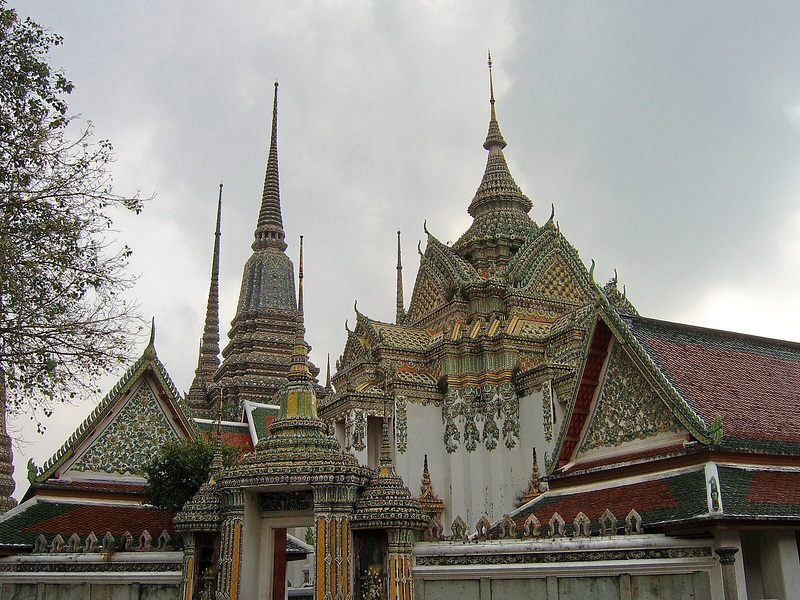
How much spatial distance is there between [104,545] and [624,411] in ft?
25.5

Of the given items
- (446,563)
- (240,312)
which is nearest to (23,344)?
(446,563)

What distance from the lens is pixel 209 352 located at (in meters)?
40.9

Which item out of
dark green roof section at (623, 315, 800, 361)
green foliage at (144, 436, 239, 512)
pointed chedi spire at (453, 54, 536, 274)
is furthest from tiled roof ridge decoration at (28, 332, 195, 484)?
pointed chedi spire at (453, 54, 536, 274)

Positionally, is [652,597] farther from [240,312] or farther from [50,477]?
[240,312]

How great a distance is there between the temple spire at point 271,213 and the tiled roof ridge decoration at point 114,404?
20.9 meters

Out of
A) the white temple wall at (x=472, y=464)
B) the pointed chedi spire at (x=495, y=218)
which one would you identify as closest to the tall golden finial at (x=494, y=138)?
the pointed chedi spire at (x=495, y=218)

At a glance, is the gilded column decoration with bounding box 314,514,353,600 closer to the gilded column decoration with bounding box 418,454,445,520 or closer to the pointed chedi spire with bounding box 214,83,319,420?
the gilded column decoration with bounding box 418,454,445,520

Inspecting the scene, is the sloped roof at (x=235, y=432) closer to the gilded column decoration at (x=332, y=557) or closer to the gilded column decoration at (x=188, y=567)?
the gilded column decoration at (x=188, y=567)

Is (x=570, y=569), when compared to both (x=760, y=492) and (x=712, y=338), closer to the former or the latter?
(x=760, y=492)

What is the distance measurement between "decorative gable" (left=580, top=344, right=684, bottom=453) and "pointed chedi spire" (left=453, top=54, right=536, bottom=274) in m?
11.4

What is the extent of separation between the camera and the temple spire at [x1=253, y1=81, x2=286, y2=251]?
37.2 metres

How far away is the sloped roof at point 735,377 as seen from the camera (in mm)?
11078

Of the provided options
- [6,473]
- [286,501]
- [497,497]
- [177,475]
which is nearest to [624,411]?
[286,501]

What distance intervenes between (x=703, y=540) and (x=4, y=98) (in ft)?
32.2
